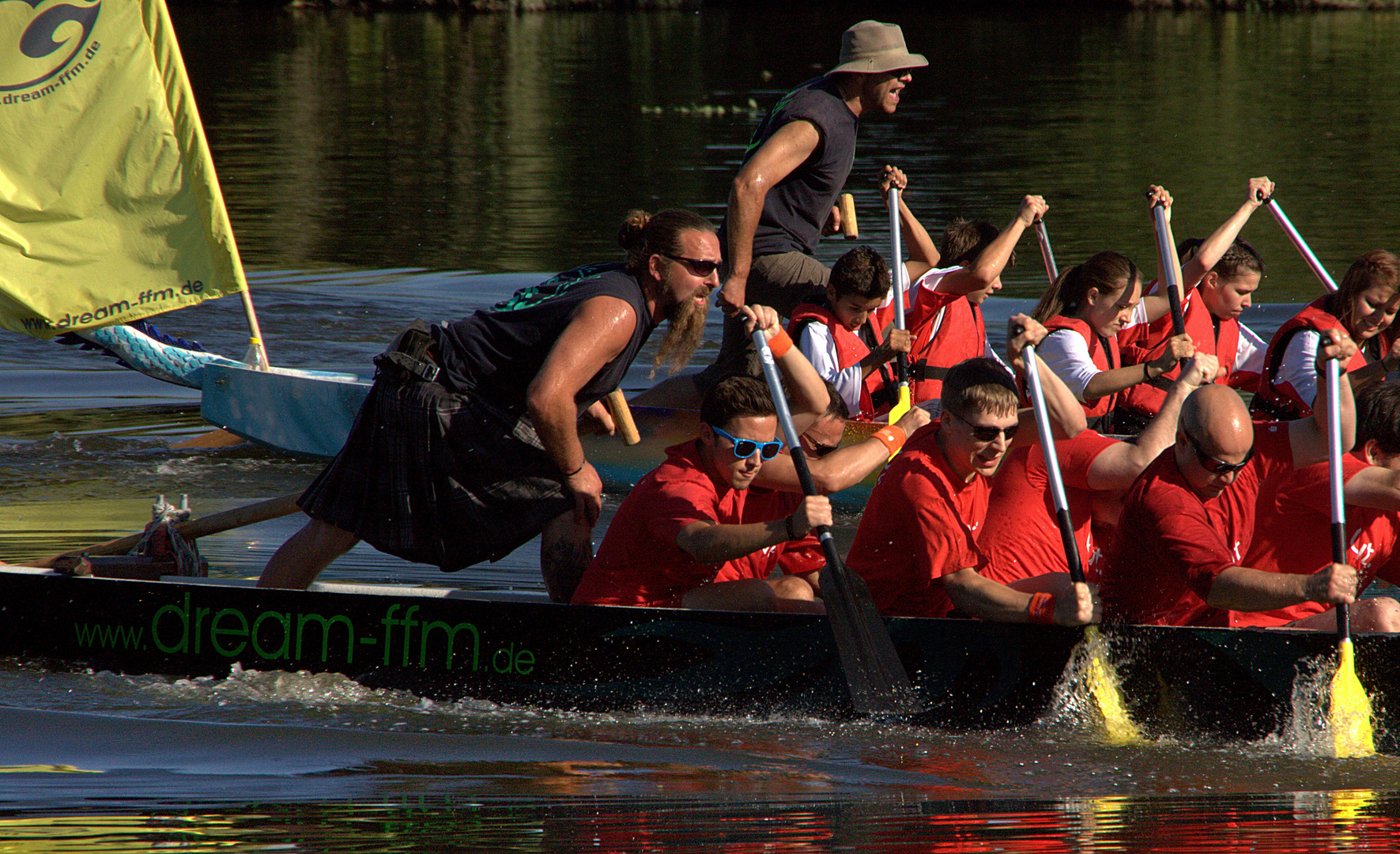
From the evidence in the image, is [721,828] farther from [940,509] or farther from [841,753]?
[940,509]

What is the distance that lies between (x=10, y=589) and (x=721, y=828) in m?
2.71

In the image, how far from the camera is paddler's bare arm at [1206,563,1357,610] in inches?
162

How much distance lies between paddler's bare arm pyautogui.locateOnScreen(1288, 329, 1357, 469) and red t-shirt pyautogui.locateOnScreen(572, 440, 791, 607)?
1.59 meters

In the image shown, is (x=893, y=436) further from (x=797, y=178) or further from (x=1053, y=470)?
(x=797, y=178)

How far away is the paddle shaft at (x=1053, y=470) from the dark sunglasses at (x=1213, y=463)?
0.40 metres

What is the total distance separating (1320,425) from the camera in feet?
15.2

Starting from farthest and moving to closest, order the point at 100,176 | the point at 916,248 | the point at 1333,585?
1. the point at 916,248
2. the point at 100,176
3. the point at 1333,585

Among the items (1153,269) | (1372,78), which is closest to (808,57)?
(1372,78)

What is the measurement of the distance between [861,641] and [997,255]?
2891 millimetres

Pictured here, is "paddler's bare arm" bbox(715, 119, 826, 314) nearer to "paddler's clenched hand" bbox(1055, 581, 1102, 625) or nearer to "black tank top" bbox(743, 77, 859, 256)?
"black tank top" bbox(743, 77, 859, 256)

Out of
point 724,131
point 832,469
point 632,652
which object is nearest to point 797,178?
point 832,469

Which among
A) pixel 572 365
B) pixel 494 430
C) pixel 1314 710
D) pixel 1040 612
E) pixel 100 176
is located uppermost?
pixel 100 176

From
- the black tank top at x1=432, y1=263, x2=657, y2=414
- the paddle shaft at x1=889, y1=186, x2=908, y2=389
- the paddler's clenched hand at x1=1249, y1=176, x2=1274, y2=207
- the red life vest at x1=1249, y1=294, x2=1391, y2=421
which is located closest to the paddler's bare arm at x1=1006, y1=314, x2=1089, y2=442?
the black tank top at x1=432, y1=263, x2=657, y2=414

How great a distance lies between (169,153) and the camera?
8.01 metres
